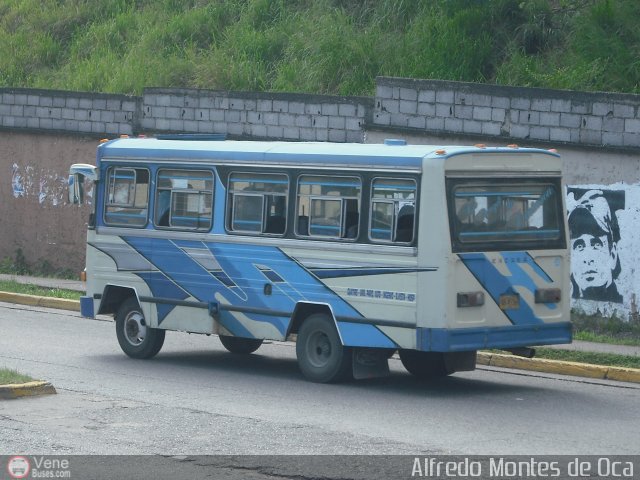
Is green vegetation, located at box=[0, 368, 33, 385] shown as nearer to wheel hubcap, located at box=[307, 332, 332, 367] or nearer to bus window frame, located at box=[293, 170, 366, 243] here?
wheel hubcap, located at box=[307, 332, 332, 367]

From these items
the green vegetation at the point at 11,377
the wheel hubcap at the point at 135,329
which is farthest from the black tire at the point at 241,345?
the green vegetation at the point at 11,377

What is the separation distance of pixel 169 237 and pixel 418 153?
12.3 feet

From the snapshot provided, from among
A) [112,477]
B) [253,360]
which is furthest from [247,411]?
[253,360]

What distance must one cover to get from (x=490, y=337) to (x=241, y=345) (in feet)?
14.6

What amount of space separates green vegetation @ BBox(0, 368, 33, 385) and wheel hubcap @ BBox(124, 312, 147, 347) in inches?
112

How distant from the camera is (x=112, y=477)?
925 cm

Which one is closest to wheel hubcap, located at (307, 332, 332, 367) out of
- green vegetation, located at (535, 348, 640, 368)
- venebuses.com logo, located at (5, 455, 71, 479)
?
green vegetation, located at (535, 348, 640, 368)

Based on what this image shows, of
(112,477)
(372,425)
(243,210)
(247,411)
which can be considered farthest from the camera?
(243,210)

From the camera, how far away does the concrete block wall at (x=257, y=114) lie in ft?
70.1

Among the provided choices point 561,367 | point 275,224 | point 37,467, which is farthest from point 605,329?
point 37,467

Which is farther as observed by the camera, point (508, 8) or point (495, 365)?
point (508, 8)

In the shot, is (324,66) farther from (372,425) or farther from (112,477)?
(112,477)

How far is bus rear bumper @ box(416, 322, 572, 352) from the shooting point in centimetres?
1273

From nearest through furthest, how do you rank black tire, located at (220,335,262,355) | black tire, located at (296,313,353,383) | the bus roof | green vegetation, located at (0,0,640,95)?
1. the bus roof
2. black tire, located at (296,313,353,383)
3. black tire, located at (220,335,262,355)
4. green vegetation, located at (0,0,640,95)
